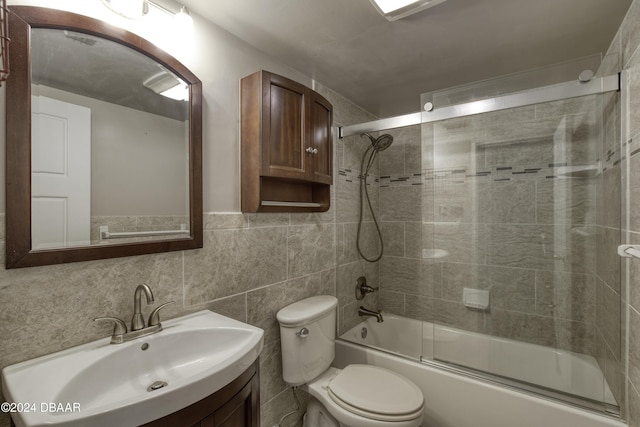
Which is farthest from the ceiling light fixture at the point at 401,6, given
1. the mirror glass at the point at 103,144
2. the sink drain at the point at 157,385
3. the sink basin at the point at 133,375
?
the sink drain at the point at 157,385

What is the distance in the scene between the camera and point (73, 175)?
0.99 m

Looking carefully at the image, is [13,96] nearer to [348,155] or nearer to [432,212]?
[348,155]

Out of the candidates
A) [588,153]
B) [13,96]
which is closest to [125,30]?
[13,96]

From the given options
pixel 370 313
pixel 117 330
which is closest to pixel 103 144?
pixel 117 330

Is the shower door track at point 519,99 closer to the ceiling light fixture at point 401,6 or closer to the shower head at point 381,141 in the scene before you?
the shower head at point 381,141

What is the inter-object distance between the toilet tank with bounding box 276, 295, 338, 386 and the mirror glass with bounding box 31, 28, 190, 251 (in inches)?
30.7

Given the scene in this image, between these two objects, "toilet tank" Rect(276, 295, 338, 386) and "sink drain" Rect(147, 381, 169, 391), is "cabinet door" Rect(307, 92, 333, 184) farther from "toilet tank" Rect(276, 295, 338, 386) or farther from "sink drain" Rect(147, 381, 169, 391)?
"sink drain" Rect(147, 381, 169, 391)

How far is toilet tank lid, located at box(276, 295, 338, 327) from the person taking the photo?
1.59 metres

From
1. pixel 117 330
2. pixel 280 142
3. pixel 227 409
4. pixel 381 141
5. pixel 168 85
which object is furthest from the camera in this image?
pixel 381 141

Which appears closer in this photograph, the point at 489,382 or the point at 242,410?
the point at 242,410

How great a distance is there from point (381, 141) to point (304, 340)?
67.7 inches

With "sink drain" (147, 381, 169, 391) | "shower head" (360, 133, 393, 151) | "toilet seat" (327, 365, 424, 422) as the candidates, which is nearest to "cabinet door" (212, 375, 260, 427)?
"sink drain" (147, 381, 169, 391)

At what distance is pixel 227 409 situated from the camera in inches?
36.3

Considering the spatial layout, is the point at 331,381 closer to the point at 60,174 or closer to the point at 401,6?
the point at 60,174
